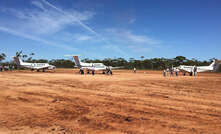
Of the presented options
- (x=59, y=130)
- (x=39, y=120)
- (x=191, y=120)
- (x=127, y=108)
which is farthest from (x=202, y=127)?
(x=39, y=120)

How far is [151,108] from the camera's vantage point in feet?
20.1

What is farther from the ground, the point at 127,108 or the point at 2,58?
the point at 2,58

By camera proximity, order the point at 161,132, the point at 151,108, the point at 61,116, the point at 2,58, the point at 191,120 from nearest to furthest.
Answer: the point at 161,132 → the point at 191,120 → the point at 61,116 → the point at 151,108 → the point at 2,58

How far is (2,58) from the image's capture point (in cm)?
6919

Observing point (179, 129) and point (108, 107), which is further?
point (108, 107)

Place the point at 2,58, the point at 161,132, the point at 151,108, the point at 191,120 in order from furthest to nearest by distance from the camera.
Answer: the point at 2,58 < the point at 151,108 < the point at 191,120 < the point at 161,132

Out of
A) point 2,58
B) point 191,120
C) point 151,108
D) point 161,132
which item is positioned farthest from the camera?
point 2,58

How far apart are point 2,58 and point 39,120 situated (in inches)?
3136

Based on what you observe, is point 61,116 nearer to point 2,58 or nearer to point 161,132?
point 161,132

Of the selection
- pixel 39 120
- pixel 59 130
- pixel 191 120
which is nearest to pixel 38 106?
pixel 39 120

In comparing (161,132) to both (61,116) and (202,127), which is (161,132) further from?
(61,116)

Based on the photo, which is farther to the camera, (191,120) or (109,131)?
(191,120)

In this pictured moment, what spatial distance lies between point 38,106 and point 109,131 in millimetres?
3526

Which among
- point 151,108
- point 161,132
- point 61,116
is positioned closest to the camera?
point 161,132
